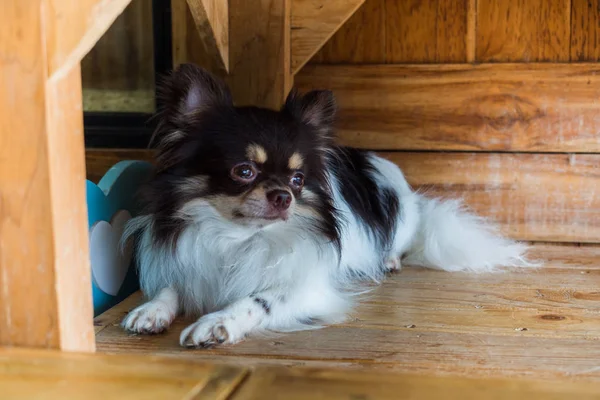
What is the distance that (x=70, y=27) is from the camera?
1275mm

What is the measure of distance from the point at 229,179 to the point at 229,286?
0.34 metres

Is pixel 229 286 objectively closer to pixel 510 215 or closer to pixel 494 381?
pixel 494 381

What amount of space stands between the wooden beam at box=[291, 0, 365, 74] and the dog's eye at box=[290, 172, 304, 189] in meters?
0.91

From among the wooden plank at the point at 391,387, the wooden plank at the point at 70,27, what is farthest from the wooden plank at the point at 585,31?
the wooden plank at the point at 391,387

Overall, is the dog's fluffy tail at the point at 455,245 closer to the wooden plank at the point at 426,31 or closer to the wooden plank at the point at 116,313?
the wooden plank at the point at 426,31

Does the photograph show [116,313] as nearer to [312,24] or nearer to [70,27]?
[70,27]

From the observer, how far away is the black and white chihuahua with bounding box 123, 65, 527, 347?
2.01 meters

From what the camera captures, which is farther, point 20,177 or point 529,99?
point 529,99

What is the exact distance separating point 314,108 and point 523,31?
130cm

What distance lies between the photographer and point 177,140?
2176mm

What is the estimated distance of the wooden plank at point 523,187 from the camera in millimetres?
3160

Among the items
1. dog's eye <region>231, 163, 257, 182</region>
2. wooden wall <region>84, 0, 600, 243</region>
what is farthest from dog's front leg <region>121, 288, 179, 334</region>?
wooden wall <region>84, 0, 600, 243</region>

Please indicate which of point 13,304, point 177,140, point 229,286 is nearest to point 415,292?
point 229,286

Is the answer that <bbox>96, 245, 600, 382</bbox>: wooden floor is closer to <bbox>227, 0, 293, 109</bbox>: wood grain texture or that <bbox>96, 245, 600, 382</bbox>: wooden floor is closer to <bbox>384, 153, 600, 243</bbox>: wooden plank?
<bbox>384, 153, 600, 243</bbox>: wooden plank
